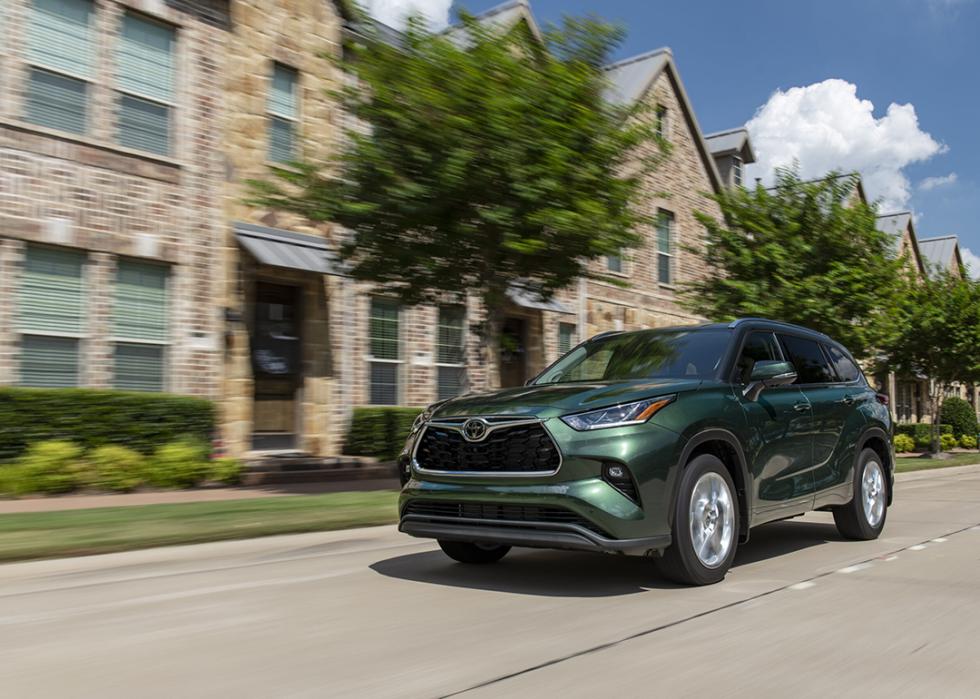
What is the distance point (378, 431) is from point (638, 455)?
11279 mm

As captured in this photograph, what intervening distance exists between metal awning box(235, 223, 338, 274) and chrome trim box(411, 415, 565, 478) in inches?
319

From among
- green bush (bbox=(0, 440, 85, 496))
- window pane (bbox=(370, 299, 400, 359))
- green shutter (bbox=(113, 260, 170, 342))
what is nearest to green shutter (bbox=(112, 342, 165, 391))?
green shutter (bbox=(113, 260, 170, 342))

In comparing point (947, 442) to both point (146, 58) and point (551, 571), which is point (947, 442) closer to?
point (146, 58)

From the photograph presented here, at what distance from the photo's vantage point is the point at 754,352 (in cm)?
716

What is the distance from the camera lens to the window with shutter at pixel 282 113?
15398 millimetres

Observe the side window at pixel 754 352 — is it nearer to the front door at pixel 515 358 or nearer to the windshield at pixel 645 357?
the windshield at pixel 645 357

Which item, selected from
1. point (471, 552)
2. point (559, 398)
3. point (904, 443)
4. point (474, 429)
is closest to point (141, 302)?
point (471, 552)

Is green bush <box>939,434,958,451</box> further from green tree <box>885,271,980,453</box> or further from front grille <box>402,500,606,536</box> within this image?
front grille <box>402,500,606,536</box>

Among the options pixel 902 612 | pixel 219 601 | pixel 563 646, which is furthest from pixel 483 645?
pixel 902 612

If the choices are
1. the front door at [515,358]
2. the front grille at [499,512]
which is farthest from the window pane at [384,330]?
the front grille at [499,512]

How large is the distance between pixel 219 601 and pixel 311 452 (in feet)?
33.7

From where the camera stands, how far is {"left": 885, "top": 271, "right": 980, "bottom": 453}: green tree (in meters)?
27.9

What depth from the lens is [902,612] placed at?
5398 millimetres

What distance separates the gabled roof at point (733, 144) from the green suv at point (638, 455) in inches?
988
